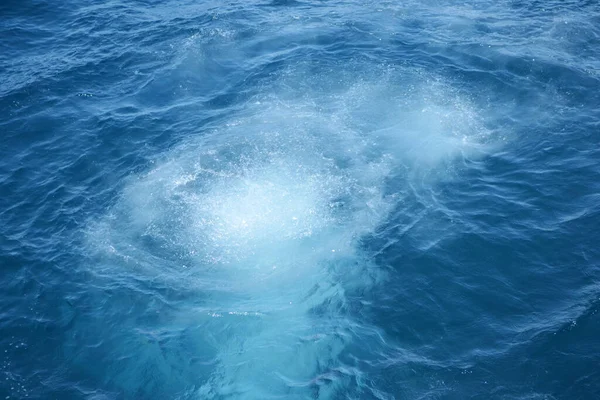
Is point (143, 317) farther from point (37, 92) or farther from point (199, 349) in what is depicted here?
point (37, 92)

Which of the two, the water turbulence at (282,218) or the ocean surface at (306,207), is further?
the water turbulence at (282,218)

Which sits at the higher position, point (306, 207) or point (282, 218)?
point (306, 207)

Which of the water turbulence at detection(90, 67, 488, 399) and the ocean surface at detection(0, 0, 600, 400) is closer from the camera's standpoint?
the ocean surface at detection(0, 0, 600, 400)

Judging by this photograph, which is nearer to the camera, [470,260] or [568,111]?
[470,260]

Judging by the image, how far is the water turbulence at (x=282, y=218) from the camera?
20.8 metres

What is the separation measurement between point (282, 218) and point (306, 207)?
1.64 m

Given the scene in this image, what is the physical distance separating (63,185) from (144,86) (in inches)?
450

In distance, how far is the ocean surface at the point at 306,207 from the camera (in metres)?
20.2

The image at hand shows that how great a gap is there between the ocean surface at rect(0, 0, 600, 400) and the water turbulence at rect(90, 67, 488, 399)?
0.13m

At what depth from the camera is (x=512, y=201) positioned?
26094mm

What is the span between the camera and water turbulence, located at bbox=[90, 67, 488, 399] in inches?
819

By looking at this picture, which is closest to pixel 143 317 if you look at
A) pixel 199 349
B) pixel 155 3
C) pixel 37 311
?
pixel 199 349

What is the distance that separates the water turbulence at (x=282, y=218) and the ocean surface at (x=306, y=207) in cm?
13

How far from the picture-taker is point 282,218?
26.5m
